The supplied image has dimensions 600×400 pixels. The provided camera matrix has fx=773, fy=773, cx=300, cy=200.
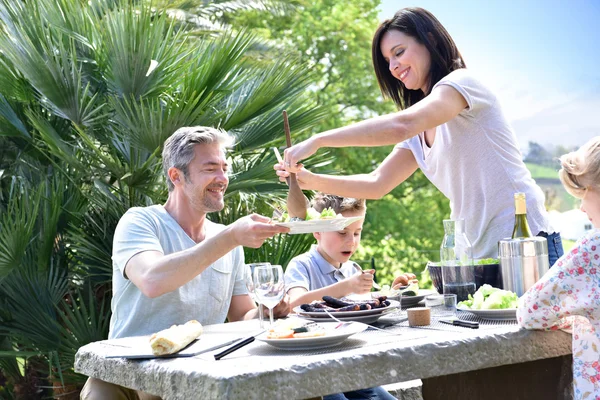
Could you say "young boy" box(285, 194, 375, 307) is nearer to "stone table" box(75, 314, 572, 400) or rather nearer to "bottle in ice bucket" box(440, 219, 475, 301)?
"bottle in ice bucket" box(440, 219, 475, 301)

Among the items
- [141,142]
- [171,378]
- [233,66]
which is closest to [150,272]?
[171,378]

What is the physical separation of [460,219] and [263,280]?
2.86 ft

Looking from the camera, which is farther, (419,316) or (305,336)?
(419,316)

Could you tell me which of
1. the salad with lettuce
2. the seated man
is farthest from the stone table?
the seated man

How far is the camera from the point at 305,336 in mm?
1941

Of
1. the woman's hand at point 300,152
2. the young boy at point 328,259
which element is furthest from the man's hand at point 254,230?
the young boy at point 328,259

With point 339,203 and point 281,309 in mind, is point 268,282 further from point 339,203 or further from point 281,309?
point 339,203

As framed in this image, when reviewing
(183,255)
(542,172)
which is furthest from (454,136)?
(542,172)

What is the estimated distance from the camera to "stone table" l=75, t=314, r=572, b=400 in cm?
170

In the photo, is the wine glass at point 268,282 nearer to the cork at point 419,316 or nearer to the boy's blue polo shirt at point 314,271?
the cork at point 419,316

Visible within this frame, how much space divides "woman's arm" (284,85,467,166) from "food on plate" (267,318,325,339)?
0.82m

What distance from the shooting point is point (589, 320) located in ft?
6.94

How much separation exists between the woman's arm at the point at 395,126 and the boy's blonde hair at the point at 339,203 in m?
0.86

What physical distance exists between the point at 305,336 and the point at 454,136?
1272 millimetres
